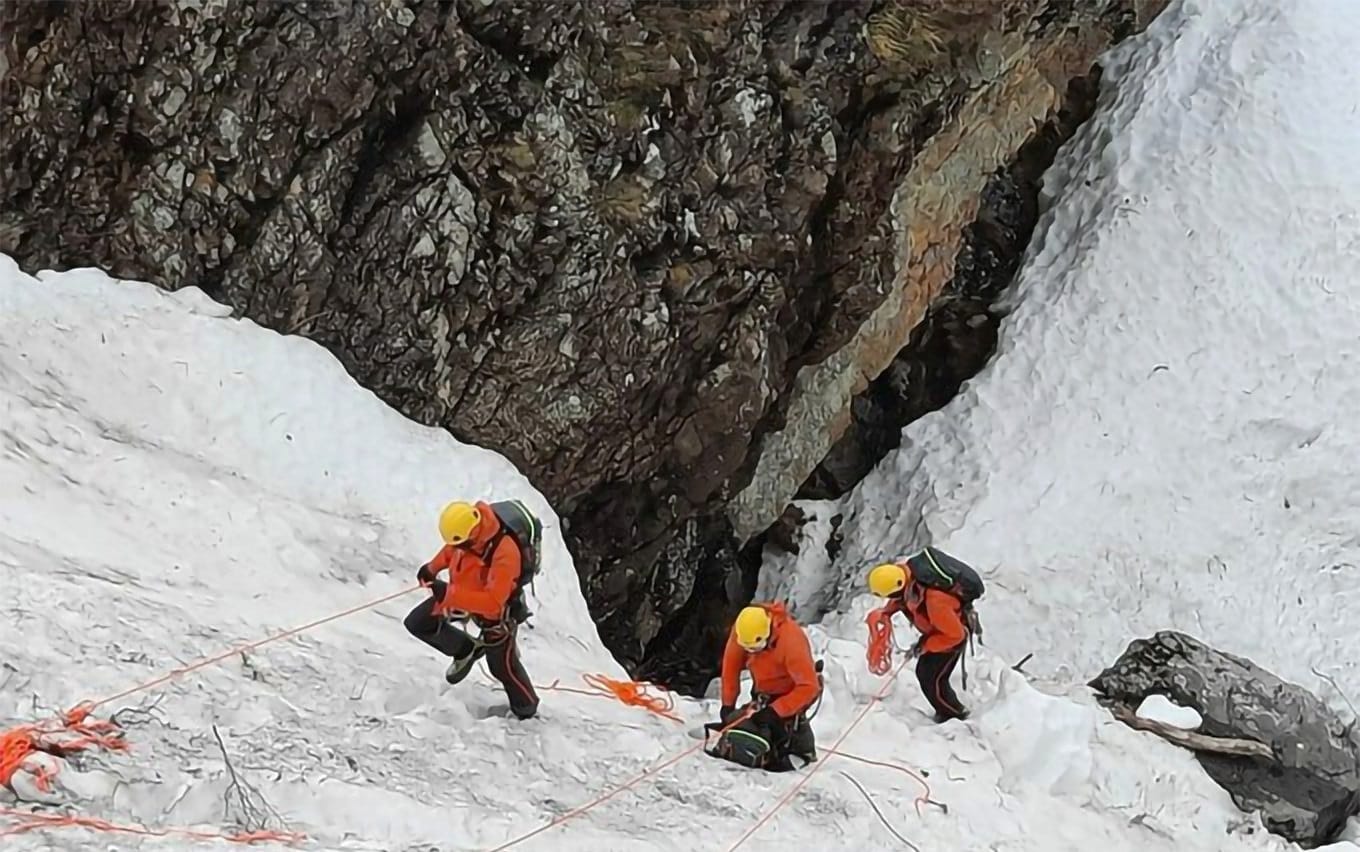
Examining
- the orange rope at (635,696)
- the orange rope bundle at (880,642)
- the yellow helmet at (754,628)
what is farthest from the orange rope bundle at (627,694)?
the orange rope bundle at (880,642)

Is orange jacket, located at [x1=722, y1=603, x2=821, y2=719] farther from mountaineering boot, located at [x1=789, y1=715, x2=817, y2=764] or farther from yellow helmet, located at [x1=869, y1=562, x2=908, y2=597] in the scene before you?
yellow helmet, located at [x1=869, y1=562, x2=908, y2=597]

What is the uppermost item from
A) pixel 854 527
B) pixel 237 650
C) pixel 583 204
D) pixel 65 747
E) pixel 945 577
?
pixel 583 204

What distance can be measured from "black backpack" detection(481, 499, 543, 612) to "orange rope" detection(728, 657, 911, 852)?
68.3 inches

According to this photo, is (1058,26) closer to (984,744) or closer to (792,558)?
(792,558)

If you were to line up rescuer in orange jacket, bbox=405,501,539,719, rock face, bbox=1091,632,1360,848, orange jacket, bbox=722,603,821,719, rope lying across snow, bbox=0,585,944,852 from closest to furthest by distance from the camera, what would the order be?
rope lying across snow, bbox=0,585,944,852
rescuer in orange jacket, bbox=405,501,539,719
orange jacket, bbox=722,603,821,719
rock face, bbox=1091,632,1360,848

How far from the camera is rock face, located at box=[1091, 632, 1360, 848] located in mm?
8984

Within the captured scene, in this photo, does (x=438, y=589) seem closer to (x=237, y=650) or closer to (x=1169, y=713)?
(x=237, y=650)

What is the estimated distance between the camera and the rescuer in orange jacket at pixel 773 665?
6730 millimetres

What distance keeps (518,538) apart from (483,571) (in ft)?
0.90

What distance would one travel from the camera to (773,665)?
6.85m

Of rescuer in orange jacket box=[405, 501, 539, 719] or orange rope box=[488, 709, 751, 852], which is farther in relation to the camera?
rescuer in orange jacket box=[405, 501, 539, 719]

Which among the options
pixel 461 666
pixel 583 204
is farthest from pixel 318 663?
pixel 583 204

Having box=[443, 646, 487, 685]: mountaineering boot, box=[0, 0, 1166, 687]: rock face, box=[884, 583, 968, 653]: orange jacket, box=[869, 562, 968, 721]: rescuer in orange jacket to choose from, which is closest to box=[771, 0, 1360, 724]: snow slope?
box=[0, 0, 1166, 687]: rock face

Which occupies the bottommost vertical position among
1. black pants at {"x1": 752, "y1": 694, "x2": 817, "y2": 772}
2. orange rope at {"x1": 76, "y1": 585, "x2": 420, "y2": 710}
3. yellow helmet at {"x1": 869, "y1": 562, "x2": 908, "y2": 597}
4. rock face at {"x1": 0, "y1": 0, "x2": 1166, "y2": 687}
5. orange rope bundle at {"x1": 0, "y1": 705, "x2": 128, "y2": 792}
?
orange rope bundle at {"x1": 0, "y1": 705, "x2": 128, "y2": 792}
